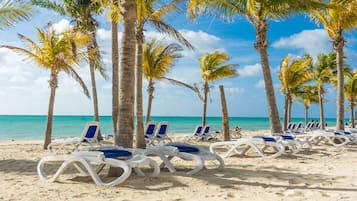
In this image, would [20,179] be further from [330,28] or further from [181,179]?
[330,28]

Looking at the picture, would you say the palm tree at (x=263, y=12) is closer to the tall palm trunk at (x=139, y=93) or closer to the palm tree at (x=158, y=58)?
the tall palm trunk at (x=139, y=93)

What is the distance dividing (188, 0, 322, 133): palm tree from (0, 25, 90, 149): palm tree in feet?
12.8

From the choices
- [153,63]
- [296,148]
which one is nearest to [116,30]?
[153,63]

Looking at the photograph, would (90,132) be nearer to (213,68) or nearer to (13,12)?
(13,12)

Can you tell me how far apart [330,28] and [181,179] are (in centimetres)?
1195

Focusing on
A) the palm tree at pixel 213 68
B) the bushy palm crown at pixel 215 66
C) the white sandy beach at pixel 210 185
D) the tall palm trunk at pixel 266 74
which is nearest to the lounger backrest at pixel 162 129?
the tall palm trunk at pixel 266 74

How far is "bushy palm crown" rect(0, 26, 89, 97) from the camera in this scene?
11.7 m

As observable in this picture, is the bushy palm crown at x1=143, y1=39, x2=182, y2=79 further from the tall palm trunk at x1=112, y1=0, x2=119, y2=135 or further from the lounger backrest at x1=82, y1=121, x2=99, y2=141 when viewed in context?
the lounger backrest at x1=82, y1=121, x2=99, y2=141

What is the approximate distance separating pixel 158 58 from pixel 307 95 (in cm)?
1858

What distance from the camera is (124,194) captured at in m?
4.84

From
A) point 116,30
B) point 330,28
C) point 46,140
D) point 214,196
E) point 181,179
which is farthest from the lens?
point 330,28

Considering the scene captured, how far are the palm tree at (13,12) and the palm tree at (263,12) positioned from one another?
4.97 m

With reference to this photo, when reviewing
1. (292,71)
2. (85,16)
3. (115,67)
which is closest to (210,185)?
(115,67)

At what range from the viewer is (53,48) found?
11.6 m
